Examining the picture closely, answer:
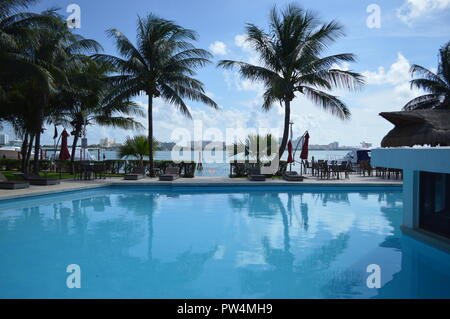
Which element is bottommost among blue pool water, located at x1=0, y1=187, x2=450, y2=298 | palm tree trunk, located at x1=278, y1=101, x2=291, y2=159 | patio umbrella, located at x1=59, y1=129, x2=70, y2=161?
blue pool water, located at x1=0, y1=187, x2=450, y2=298

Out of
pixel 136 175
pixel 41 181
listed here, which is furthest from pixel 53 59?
pixel 136 175

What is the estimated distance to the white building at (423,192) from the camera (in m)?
5.73

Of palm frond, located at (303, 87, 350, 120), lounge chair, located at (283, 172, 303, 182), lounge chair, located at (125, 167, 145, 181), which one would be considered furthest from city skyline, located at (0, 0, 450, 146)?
lounge chair, located at (283, 172, 303, 182)

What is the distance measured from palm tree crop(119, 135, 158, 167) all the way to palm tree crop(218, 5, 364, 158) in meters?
6.29

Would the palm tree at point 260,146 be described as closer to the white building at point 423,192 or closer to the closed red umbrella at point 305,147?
the closed red umbrella at point 305,147

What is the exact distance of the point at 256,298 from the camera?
4.19 metres

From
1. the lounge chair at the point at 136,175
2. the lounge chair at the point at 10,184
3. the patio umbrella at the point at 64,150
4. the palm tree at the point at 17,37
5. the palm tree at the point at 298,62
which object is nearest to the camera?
the lounge chair at the point at 10,184

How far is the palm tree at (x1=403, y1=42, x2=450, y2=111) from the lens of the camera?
2091cm

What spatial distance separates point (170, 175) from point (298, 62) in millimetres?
7740

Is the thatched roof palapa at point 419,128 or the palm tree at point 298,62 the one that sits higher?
the palm tree at point 298,62

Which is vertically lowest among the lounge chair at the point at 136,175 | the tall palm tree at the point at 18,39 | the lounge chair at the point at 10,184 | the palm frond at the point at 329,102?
the lounge chair at the point at 10,184

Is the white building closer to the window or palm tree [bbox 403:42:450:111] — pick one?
the window

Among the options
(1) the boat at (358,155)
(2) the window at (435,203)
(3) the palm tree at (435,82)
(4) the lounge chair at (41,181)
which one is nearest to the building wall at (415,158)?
(2) the window at (435,203)

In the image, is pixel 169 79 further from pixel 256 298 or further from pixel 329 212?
pixel 256 298
